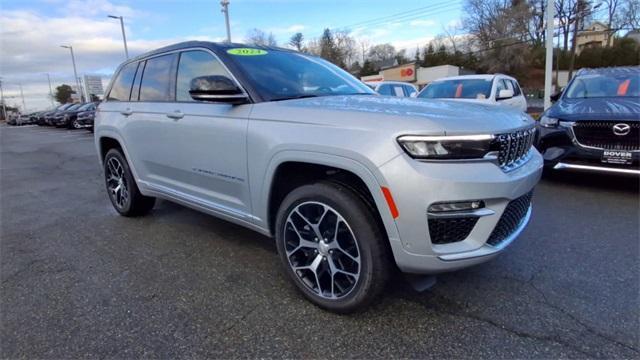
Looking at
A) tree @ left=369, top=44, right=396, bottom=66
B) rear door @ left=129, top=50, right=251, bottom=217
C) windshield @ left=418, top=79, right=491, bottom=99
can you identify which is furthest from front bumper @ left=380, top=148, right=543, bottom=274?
tree @ left=369, top=44, right=396, bottom=66

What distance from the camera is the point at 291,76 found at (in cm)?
319

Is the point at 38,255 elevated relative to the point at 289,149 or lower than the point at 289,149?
lower

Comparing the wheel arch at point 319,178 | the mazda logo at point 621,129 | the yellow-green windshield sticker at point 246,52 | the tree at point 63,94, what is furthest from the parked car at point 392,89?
the tree at point 63,94

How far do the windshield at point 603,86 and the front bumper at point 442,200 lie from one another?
4.69m

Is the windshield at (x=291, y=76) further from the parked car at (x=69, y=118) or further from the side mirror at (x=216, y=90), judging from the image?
the parked car at (x=69, y=118)

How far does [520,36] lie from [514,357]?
192ft

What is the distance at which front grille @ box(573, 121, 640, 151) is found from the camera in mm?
4613

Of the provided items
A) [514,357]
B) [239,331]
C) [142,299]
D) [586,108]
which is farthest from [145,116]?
[586,108]

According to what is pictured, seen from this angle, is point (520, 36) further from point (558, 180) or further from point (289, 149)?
point (289, 149)

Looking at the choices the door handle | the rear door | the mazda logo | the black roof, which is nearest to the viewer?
the rear door

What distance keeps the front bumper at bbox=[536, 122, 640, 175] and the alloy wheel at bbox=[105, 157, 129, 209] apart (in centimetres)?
471

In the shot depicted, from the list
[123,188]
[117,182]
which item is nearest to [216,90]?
[123,188]

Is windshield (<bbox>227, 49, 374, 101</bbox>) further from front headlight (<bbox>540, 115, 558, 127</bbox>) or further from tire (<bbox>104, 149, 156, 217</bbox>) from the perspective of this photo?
front headlight (<bbox>540, 115, 558, 127</bbox>)

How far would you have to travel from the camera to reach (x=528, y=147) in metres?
2.70
